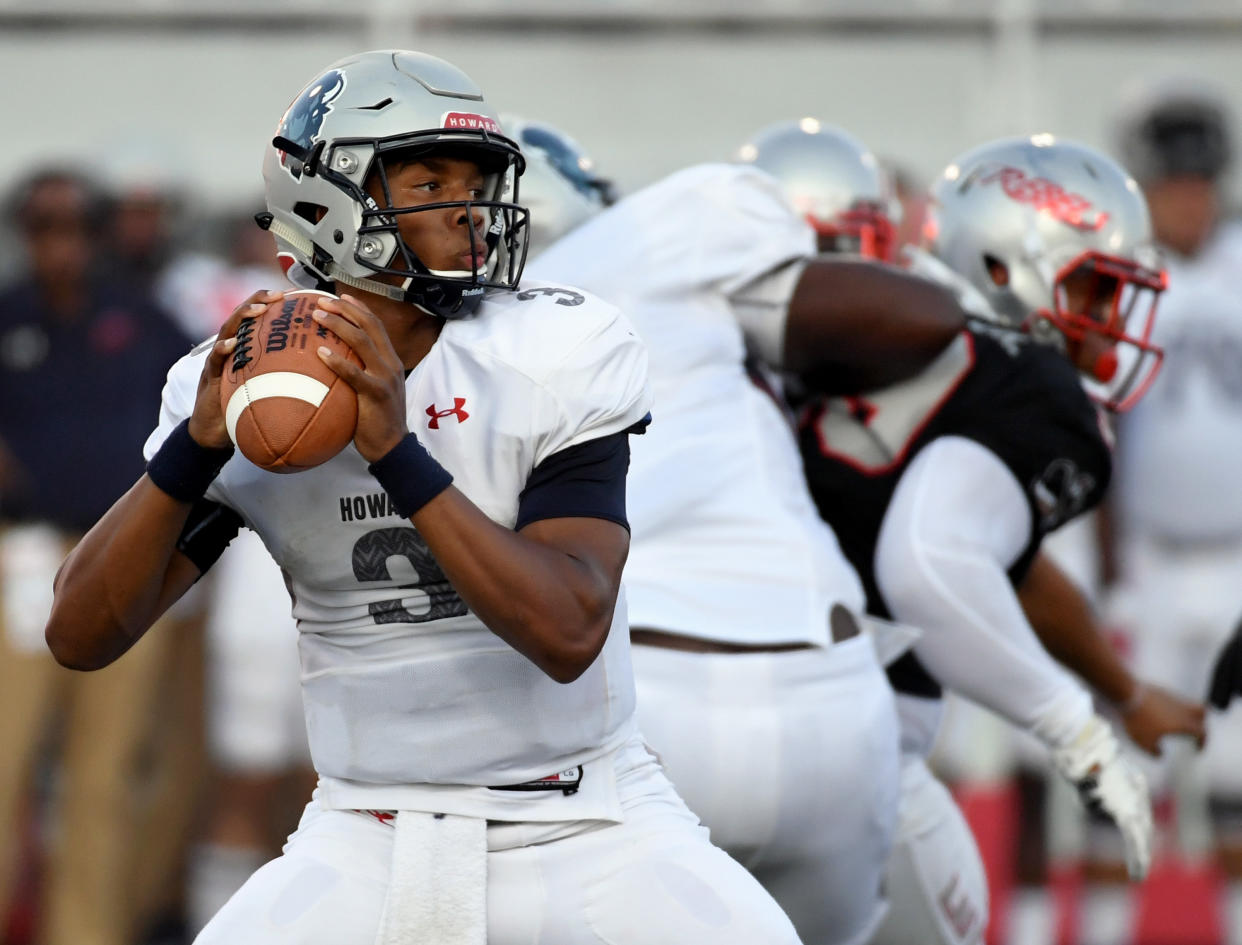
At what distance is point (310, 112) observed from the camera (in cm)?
259

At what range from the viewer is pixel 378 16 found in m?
7.14

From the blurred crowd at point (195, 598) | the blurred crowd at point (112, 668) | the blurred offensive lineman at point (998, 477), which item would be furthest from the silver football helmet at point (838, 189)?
the blurred crowd at point (112, 668)

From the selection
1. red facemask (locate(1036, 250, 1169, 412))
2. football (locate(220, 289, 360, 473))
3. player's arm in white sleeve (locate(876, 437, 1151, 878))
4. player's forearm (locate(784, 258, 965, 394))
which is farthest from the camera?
red facemask (locate(1036, 250, 1169, 412))

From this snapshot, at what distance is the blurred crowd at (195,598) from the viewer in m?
5.68

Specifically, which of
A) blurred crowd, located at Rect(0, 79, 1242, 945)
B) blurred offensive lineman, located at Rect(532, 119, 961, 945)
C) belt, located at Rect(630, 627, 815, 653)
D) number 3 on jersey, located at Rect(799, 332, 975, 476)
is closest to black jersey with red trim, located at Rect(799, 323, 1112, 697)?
number 3 on jersey, located at Rect(799, 332, 975, 476)

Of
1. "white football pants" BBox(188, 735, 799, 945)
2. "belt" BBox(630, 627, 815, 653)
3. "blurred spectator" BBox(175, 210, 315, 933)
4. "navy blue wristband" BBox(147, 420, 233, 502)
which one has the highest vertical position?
"navy blue wristband" BBox(147, 420, 233, 502)

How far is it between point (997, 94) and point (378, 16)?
7.57ft

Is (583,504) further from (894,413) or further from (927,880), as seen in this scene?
(927,880)

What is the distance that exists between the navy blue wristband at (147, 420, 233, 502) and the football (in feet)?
0.29

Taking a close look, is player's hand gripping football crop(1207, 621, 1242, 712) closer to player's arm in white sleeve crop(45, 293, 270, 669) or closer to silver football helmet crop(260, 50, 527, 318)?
silver football helmet crop(260, 50, 527, 318)

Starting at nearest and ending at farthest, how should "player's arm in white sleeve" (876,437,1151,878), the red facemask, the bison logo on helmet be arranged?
the bison logo on helmet → "player's arm in white sleeve" (876,437,1151,878) → the red facemask

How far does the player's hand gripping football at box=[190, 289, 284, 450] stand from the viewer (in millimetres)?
2287

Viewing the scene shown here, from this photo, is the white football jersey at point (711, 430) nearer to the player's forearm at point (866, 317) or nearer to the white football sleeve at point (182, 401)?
the player's forearm at point (866, 317)

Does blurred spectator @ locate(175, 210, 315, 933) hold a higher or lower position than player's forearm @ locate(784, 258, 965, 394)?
lower
